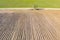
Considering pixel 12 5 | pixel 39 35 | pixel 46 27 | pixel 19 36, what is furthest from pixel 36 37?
pixel 12 5

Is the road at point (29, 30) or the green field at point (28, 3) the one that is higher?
the green field at point (28, 3)

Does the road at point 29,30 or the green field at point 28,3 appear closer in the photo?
the road at point 29,30

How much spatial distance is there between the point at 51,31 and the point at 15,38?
42 centimetres

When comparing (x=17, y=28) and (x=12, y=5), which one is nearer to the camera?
(x=17, y=28)

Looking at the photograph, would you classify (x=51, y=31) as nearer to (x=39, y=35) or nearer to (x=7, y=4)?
(x=39, y=35)

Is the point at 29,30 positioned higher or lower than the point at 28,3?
lower

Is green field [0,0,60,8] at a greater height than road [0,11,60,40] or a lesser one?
greater

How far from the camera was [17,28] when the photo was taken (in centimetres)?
129

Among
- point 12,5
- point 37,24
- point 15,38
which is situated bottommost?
point 15,38

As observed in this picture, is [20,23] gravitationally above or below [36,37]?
above

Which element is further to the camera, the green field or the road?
the green field

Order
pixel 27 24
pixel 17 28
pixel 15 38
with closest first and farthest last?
pixel 15 38 → pixel 17 28 → pixel 27 24

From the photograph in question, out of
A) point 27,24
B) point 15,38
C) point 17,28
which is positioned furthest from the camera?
point 27,24

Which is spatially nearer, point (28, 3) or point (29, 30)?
point (29, 30)
